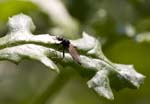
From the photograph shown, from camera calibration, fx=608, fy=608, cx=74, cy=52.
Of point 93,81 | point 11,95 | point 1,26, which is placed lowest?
point 11,95

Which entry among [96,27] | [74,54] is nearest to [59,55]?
[74,54]

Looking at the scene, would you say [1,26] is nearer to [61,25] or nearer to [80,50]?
[61,25]

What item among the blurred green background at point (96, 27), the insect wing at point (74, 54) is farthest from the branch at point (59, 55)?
the blurred green background at point (96, 27)

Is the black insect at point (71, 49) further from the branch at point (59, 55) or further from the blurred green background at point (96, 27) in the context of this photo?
the blurred green background at point (96, 27)

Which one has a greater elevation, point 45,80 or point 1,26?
point 1,26

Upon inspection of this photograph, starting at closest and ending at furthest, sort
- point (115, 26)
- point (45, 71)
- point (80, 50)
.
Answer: point (80, 50)
point (115, 26)
point (45, 71)

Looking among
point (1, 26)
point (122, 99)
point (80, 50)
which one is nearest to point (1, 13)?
point (1, 26)
